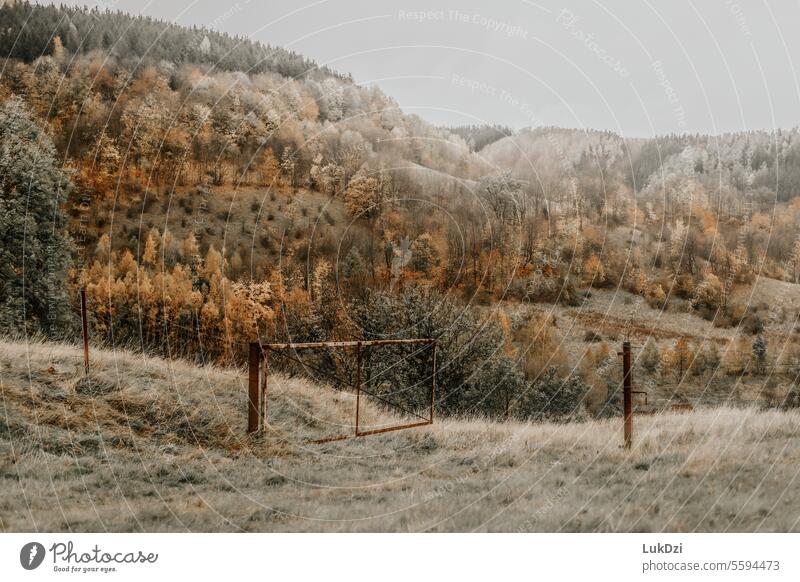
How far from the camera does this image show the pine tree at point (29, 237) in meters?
24.6

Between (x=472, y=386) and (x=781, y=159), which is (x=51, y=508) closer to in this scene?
(x=472, y=386)

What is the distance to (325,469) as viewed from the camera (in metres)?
9.24

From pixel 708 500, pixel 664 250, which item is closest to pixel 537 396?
pixel 708 500

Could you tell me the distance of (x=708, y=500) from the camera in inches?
286

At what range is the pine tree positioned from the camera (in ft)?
80.8

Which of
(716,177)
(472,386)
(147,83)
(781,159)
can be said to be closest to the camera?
(472,386)

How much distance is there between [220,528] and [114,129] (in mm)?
65044

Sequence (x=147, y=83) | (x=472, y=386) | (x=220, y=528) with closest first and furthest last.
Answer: (x=220, y=528) → (x=472, y=386) → (x=147, y=83)

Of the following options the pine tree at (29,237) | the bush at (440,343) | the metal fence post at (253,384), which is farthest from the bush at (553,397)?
the metal fence post at (253,384)

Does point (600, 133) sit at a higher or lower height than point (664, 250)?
higher
